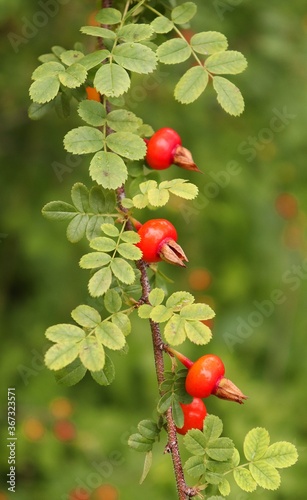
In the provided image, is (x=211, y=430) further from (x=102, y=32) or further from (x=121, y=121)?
(x=102, y=32)

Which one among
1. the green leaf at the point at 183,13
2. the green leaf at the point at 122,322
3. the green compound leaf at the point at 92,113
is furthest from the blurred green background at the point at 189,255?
the green leaf at the point at 122,322

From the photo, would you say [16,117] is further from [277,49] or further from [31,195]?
[277,49]

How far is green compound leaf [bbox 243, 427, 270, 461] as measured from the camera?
47.8 inches

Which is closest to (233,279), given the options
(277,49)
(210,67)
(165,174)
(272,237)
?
(272,237)

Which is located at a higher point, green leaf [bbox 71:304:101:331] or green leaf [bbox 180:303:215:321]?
green leaf [bbox 71:304:101:331]

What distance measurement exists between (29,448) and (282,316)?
1.77 meters

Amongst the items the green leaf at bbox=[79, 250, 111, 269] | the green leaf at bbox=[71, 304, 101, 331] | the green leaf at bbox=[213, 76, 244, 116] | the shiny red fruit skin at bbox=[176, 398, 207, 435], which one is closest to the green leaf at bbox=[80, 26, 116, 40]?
the green leaf at bbox=[213, 76, 244, 116]

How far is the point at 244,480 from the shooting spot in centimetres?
117

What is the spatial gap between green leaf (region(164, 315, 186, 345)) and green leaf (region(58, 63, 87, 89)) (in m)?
0.48

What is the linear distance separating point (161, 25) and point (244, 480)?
929 millimetres

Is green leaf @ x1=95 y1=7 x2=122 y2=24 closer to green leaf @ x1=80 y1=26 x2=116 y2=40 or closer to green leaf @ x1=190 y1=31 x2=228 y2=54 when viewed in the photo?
green leaf @ x1=80 y1=26 x2=116 y2=40

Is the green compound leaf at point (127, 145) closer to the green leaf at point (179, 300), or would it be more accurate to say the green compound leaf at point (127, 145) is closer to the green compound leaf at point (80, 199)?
the green compound leaf at point (80, 199)

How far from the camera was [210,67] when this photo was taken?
53.5 inches

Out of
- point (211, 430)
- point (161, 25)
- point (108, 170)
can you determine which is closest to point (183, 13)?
point (161, 25)
